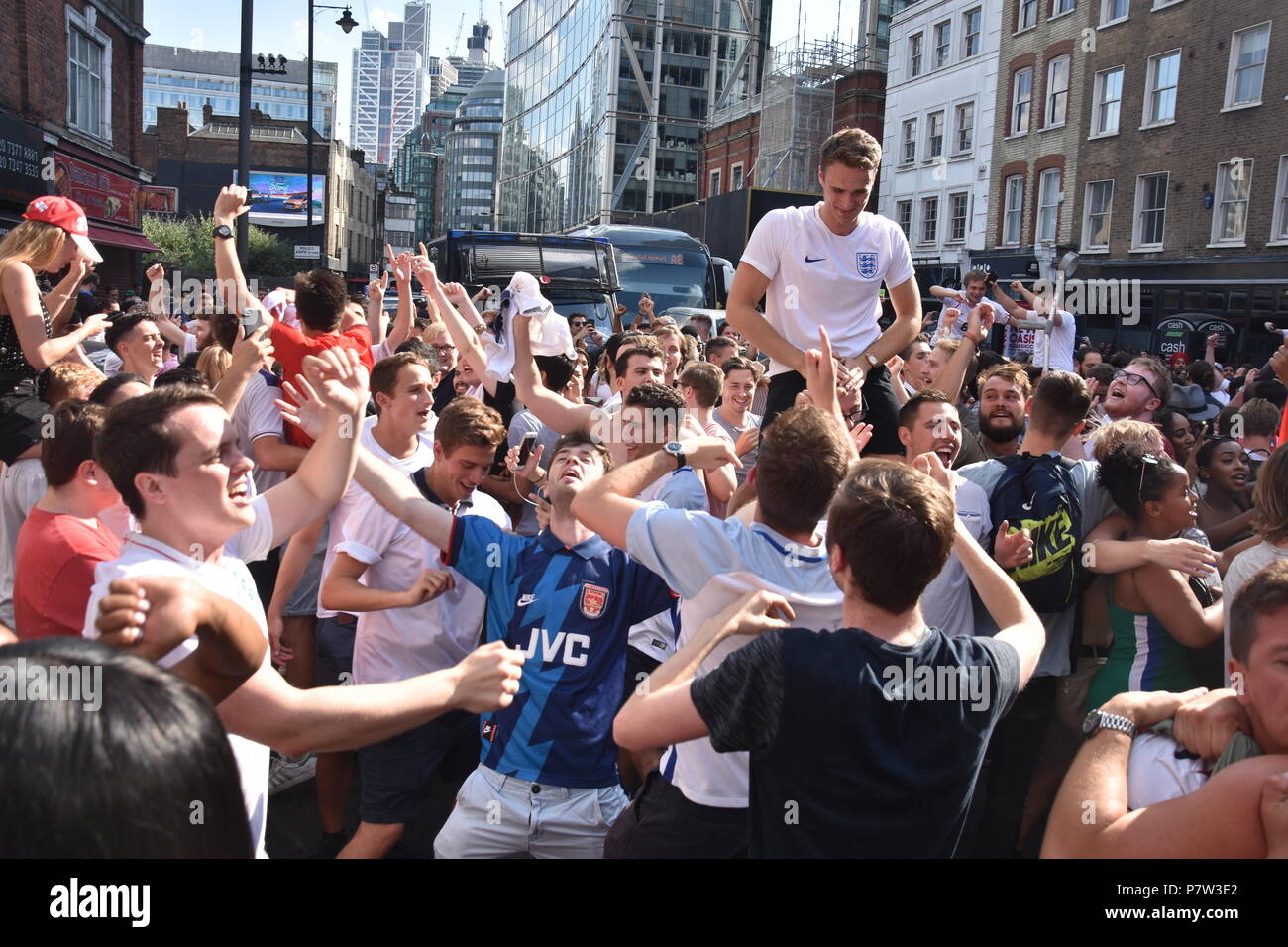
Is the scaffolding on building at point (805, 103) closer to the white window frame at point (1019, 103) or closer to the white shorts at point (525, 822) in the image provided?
the white window frame at point (1019, 103)

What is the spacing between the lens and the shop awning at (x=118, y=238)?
78.6ft

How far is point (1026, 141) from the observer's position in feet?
88.0

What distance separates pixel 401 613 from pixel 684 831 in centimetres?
146

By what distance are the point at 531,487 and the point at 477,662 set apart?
255cm

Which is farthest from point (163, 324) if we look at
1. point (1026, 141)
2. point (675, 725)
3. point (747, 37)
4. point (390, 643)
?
point (747, 37)

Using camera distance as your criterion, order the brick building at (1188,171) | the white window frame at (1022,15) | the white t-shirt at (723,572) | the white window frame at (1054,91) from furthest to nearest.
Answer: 1. the white window frame at (1022,15)
2. the white window frame at (1054,91)
3. the brick building at (1188,171)
4. the white t-shirt at (723,572)

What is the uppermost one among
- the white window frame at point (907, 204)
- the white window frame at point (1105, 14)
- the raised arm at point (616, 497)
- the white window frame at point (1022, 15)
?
the white window frame at point (1022, 15)

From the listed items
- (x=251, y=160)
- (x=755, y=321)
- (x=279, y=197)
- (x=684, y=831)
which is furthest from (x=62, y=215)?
(x=279, y=197)

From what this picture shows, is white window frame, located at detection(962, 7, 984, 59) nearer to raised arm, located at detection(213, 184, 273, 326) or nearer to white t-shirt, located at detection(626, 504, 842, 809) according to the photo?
raised arm, located at detection(213, 184, 273, 326)

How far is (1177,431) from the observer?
18.5 feet

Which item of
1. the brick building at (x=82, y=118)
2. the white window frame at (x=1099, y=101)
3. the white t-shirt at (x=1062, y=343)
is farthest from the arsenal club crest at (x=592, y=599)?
the white window frame at (x=1099, y=101)

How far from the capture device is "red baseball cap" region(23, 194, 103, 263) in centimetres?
477

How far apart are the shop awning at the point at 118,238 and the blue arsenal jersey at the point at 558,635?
2340 centimetres

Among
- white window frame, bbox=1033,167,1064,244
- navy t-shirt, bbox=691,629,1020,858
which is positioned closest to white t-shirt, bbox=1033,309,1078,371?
navy t-shirt, bbox=691,629,1020,858
